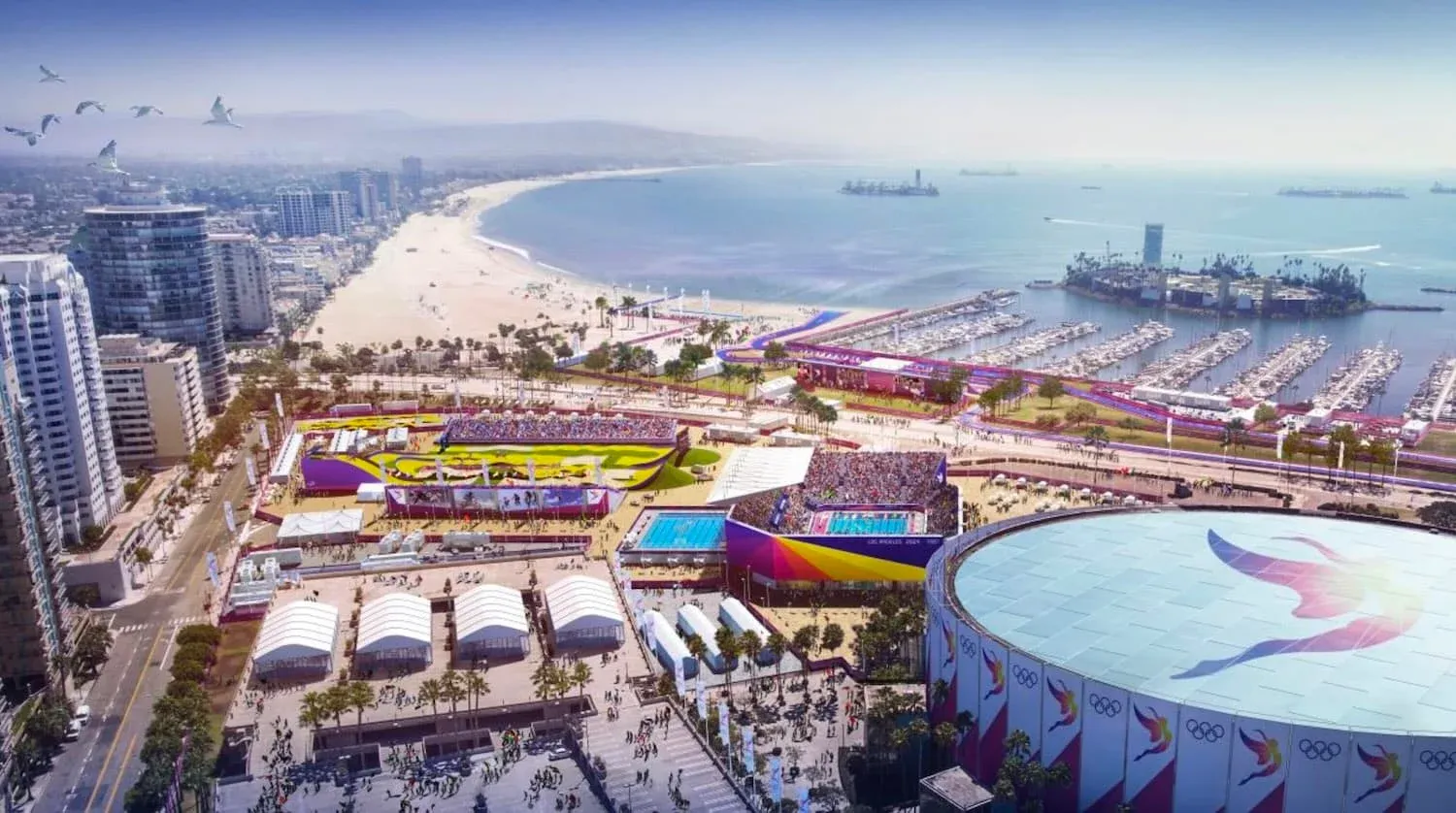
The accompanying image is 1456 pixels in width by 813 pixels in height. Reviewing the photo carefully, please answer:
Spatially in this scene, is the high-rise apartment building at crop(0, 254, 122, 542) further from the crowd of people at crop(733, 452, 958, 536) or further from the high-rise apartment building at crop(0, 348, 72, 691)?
the crowd of people at crop(733, 452, 958, 536)

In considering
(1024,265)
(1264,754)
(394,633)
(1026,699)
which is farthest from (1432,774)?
(1024,265)

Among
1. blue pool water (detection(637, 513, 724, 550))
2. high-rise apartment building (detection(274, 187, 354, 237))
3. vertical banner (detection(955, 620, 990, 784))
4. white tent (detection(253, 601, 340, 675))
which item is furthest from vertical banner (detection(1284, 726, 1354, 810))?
high-rise apartment building (detection(274, 187, 354, 237))

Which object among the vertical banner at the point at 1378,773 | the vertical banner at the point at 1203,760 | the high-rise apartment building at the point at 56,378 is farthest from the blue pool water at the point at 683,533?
the vertical banner at the point at 1378,773

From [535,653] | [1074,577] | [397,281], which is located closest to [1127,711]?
[1074,577]

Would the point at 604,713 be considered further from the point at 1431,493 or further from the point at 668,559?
the point at 1431,493

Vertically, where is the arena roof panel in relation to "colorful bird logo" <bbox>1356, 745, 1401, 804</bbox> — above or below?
above
